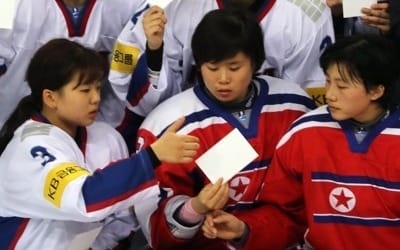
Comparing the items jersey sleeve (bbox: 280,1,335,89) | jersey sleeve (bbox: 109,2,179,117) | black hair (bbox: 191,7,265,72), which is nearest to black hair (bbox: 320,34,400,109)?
black hair (bbox: 191,7,265,72)

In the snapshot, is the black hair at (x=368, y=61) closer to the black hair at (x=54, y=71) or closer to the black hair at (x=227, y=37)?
the black hair at (x=227, y=37)

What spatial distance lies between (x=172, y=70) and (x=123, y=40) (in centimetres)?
13

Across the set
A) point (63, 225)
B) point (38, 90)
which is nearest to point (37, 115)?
point (38, 90)

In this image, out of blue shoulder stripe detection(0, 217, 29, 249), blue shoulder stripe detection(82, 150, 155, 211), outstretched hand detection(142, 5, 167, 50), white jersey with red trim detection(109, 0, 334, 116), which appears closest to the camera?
blue shoulder stripe detection(82, 150, 155, 211)

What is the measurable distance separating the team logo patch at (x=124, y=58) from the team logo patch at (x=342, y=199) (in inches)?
20.5

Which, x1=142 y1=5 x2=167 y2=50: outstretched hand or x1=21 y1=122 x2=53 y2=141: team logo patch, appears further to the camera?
x1=142 y1=5 x2=167 y2=50: outstretched hand

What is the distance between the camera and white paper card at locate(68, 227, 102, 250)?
1.31 meters

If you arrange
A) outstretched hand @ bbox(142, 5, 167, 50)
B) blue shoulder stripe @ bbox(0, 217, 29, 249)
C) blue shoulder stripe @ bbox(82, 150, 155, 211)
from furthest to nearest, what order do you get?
outstretched hand @ bbox(142, 5, 167, 50) → blue shoulder stripe @ bbox(0, 217, 29, 249) → blue shoulder stripe @ bbox(82, 150, 155, 211)

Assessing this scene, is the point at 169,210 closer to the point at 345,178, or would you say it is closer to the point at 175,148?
the point at 175,148

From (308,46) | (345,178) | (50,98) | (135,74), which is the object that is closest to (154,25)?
(135,74)

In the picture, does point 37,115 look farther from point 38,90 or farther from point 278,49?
point 278,49

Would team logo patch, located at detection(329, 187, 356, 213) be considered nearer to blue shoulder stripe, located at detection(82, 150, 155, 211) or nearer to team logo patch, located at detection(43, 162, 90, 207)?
blue shoulder stripe, located at detection(82, 150, 155, 211)

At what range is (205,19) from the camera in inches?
55.2

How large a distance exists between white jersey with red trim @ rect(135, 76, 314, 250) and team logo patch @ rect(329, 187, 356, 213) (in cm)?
12
